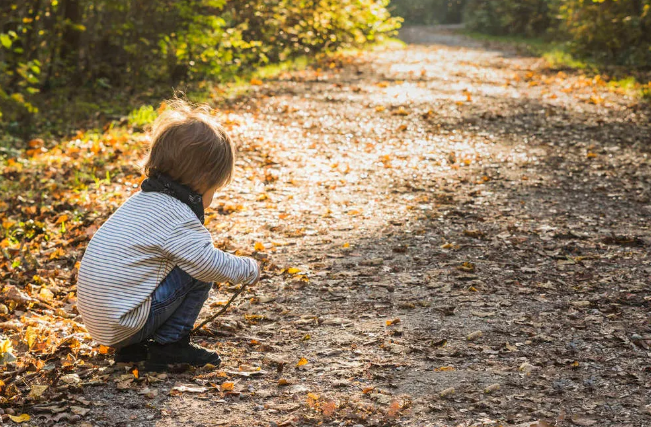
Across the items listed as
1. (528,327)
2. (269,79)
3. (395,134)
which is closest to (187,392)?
(528,327)

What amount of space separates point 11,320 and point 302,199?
308 cm

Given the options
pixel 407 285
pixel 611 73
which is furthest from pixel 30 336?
A: pixel 611 73

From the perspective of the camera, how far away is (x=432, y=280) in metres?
4.38

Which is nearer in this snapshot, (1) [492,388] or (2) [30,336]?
(1) [492,388]

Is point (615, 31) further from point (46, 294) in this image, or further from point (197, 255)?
point (197, 255)

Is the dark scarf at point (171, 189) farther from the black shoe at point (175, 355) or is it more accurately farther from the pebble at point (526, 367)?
the pebble at point (526, 367)

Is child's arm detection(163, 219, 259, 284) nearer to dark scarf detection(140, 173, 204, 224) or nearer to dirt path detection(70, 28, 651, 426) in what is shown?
dark scarf detection(140, 173, 204, 224)

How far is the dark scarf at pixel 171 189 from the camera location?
307cm

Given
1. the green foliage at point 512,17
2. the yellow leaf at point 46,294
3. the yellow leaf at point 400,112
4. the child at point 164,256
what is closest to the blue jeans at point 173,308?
the child at point 164,256

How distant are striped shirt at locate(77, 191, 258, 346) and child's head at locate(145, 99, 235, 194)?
0.46 ft

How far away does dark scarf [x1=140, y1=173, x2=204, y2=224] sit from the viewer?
3.07 m

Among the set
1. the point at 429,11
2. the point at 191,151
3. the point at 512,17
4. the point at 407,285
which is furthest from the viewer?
the point at 429,11

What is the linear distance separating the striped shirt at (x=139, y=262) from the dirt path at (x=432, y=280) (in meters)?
0.33

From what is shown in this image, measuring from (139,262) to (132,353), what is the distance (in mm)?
533
